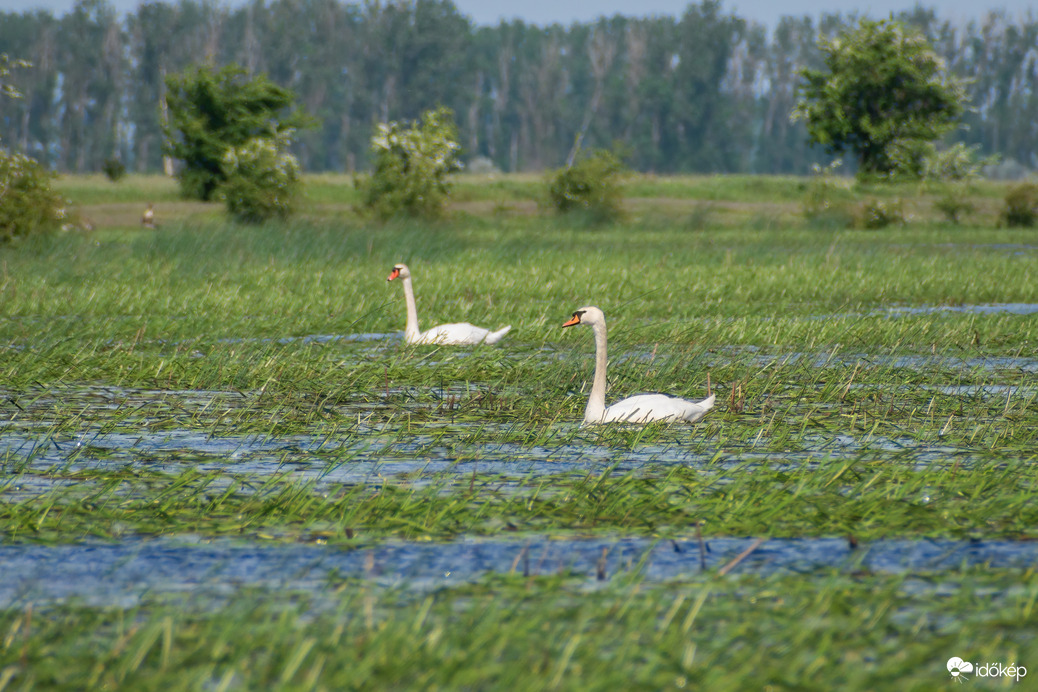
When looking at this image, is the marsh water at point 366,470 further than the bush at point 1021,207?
No

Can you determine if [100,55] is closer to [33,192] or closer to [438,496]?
[33,192]

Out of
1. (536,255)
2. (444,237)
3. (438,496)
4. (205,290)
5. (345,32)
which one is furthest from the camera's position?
(345,32)

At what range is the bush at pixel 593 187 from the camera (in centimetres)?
5194

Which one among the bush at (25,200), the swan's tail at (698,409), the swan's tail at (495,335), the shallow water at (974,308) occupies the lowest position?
the shallow water at (974,308)

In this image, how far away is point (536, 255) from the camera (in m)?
29.6

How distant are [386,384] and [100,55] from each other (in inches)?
4389

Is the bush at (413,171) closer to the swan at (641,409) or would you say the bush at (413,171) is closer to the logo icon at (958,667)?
the swan at (641,409)

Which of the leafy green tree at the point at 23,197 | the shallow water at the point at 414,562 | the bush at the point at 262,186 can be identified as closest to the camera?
the shallow water at the point at 414,562

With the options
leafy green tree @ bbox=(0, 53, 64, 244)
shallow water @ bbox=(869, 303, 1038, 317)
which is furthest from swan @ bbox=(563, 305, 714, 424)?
leafy green tree @ bbox=(0, 53, 64, 244)

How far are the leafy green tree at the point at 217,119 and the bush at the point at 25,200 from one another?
2488 cm

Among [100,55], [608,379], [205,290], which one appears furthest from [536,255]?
[100,55]

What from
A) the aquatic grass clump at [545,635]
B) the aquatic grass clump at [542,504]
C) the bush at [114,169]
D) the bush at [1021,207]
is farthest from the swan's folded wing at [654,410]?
the bush at [114,169]

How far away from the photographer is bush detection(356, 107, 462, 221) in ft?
161

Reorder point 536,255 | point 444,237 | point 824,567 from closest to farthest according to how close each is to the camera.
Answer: point 824,567, point 536,255, point 444,237
